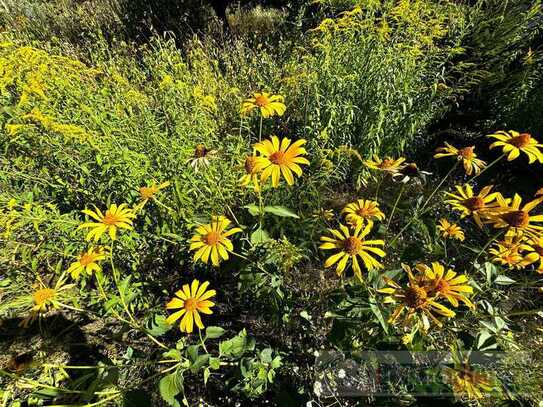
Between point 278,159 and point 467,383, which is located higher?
point 278,159

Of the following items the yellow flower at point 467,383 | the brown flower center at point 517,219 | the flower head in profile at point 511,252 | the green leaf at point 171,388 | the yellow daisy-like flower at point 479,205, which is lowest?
the yellow flower at point 467,383

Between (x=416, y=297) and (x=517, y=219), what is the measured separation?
37cm

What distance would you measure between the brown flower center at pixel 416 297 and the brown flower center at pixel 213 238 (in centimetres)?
61

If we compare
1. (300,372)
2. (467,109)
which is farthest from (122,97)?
(467,109)

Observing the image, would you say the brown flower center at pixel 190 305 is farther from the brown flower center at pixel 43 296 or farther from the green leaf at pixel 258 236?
the brown flower center at pixel 43 296

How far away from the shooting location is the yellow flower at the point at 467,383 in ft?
2.71

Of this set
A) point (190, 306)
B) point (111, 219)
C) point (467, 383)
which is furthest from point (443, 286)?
point (111, 219)

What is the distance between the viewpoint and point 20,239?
2.04 m

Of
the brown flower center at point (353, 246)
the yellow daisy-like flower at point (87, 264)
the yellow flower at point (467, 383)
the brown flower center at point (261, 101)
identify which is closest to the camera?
the yellow flower at point (467, 383)

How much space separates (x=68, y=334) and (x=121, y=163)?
1.00 metres

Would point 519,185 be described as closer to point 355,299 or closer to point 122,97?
point 355,299

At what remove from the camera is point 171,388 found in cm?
100

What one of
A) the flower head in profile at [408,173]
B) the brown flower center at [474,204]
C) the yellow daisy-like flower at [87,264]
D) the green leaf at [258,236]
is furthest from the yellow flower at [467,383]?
the yellow daisy-like flower at [87,264]

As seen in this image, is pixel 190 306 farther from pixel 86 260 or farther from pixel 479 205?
pixel 479 205
